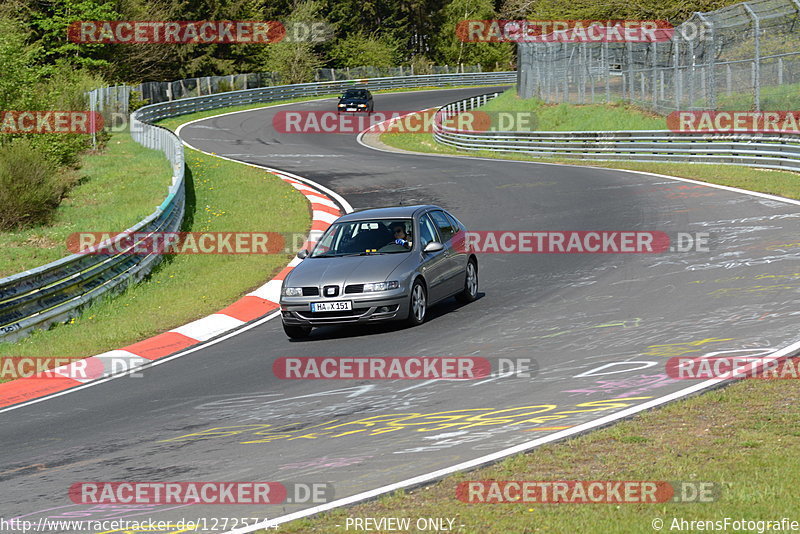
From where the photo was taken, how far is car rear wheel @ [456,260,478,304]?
1389cm

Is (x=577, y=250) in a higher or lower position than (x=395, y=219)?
lower

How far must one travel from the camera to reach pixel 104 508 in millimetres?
6562

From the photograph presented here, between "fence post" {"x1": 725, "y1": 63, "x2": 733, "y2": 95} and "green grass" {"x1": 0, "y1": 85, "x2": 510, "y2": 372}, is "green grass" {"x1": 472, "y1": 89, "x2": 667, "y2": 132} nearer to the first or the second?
"fence post" {"x1": 725, "y1": 63, "x2": 733, "y2": 95}

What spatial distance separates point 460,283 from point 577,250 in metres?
3.82

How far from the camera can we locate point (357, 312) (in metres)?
12.2

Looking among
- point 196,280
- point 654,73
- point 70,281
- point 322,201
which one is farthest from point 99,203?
point 654,73

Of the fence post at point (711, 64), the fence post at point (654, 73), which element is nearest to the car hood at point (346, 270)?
the fence post at point (711, 64)

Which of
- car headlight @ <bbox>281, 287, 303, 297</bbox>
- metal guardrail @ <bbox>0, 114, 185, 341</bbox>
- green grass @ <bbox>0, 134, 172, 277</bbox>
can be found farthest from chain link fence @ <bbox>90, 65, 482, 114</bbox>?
car headlight @ <bbox>281, 287, 303, 297</bbox>

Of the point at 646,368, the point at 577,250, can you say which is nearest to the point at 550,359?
the point at 646,368

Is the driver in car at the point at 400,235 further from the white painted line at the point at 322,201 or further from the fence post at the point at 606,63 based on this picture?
the fence post at the point at 606,63

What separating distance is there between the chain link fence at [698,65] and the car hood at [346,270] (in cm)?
1487

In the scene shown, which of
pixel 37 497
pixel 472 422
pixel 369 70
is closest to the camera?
pixel 37 497

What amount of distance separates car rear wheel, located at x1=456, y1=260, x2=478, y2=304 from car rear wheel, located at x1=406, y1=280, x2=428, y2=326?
1.17 metres

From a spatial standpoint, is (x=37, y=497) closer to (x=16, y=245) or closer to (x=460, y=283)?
(x=460, y=283)
